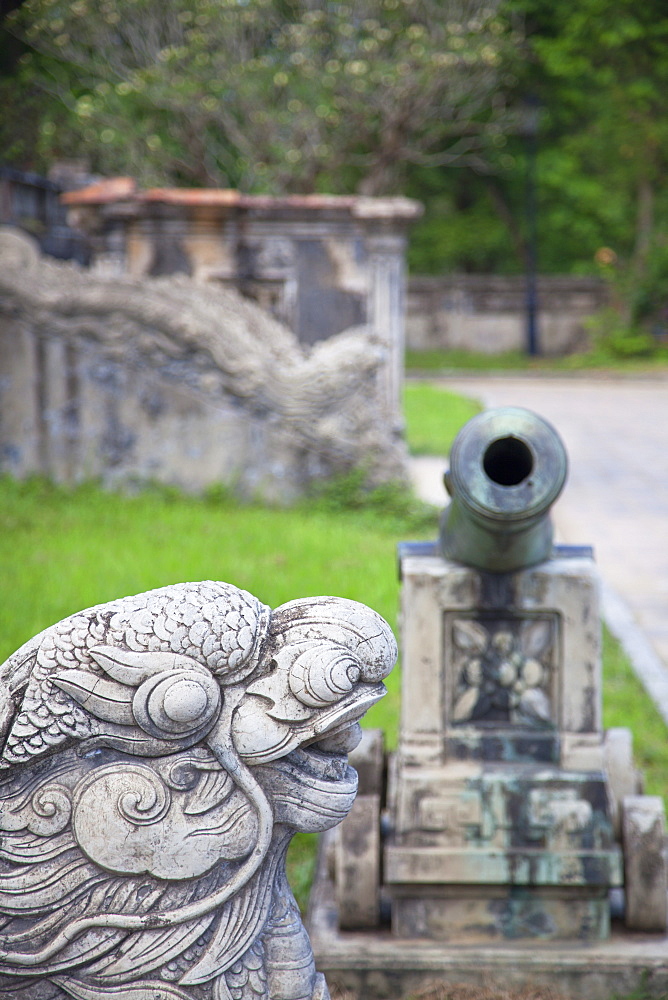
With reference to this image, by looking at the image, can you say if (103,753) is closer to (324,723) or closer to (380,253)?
(324,723)

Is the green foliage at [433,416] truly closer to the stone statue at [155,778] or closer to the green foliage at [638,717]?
the green foliage at [638,717]

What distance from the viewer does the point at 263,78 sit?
59.8 ft

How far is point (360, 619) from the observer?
1.59 m

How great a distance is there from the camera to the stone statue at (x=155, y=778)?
149 cm

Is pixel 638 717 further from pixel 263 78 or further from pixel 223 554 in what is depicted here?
pixel 263 78

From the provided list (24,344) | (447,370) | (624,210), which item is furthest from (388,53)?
(24,344)

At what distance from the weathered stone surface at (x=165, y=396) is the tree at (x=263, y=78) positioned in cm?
935

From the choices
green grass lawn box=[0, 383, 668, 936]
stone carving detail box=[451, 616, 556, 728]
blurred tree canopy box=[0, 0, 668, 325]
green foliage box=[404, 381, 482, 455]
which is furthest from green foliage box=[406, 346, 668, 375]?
stone carving detail box=[451, 616, 556, 728]

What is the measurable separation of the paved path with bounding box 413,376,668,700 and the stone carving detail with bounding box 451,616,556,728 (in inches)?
95.0

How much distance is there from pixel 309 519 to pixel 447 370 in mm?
16897

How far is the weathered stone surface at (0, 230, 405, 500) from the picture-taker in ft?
25.7

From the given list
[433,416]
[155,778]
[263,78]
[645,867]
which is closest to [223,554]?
[645,867]

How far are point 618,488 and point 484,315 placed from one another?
18.7 m

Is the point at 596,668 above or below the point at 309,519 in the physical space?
below
